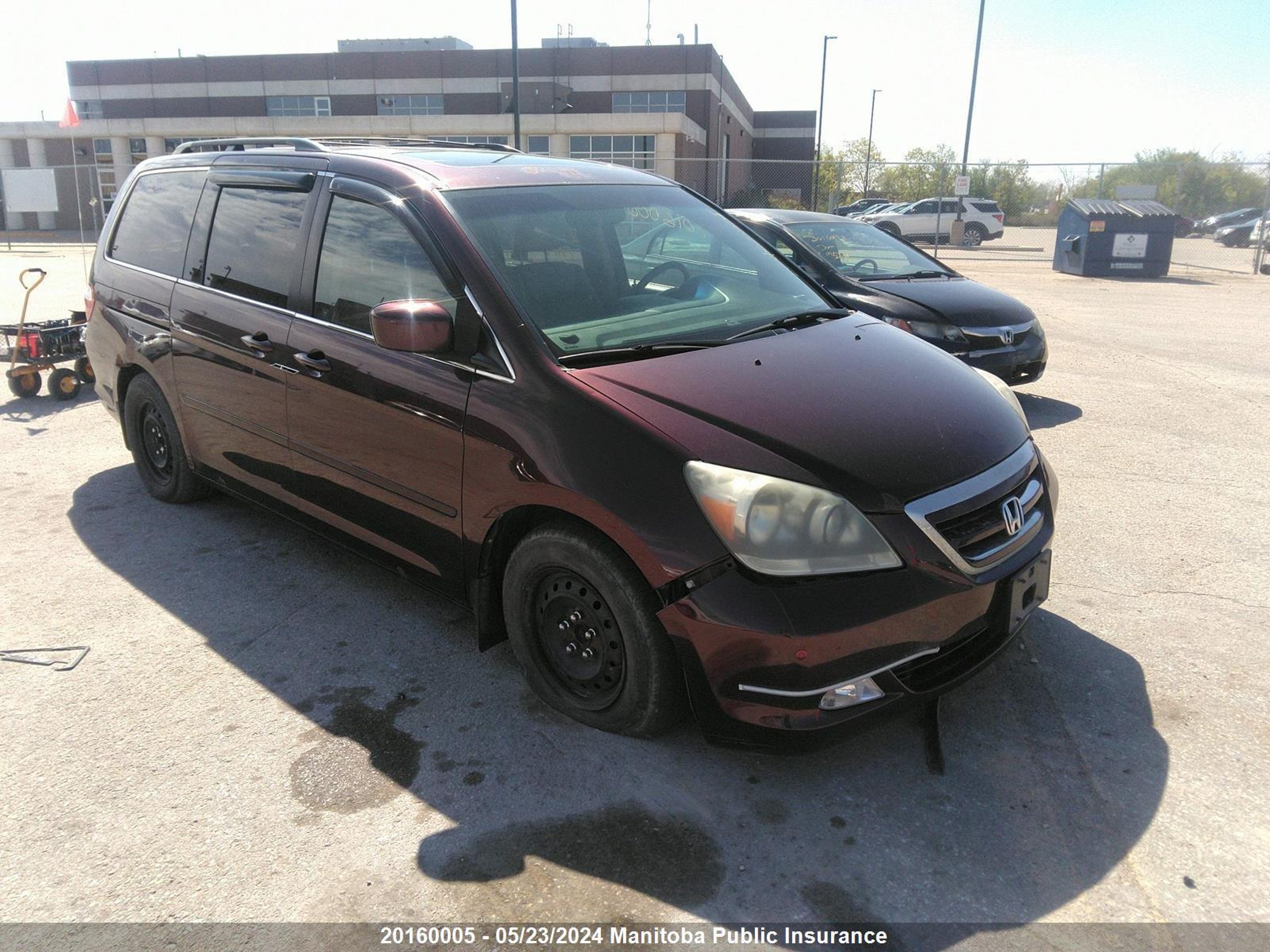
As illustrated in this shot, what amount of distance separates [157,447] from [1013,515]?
4548mm

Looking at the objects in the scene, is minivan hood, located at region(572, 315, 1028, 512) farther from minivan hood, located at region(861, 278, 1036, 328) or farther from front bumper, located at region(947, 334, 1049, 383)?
minivan hood, located at region(861, 278, 1036, 328)

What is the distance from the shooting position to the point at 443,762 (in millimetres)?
3066

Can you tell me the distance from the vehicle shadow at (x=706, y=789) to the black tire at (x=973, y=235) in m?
31.6

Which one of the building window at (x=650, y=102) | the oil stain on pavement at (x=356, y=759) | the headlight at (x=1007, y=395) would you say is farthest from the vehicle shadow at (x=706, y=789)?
the building window at (x=650, y=102)

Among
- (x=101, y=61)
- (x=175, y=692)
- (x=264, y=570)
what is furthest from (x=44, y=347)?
(x=101, y=61)

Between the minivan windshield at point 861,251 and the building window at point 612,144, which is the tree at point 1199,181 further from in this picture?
the minivan windshield at point 861,251

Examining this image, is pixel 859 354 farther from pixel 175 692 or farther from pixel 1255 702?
pixel 175 692

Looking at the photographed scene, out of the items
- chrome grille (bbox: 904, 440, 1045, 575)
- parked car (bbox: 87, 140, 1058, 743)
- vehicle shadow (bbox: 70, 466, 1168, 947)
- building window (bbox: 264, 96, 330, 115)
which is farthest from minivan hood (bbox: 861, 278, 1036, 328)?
building window (bbox: 264, 96, 330, 115)

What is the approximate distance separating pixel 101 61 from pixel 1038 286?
5531 cm

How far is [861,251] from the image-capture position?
28.0ft

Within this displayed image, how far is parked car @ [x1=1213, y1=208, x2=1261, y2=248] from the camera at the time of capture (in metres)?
33.7

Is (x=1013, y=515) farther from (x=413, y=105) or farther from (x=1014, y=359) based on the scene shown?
(x=413, y=105)

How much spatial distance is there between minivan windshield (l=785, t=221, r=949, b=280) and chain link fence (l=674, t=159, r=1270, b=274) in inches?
615

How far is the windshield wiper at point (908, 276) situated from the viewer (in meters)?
8.23
